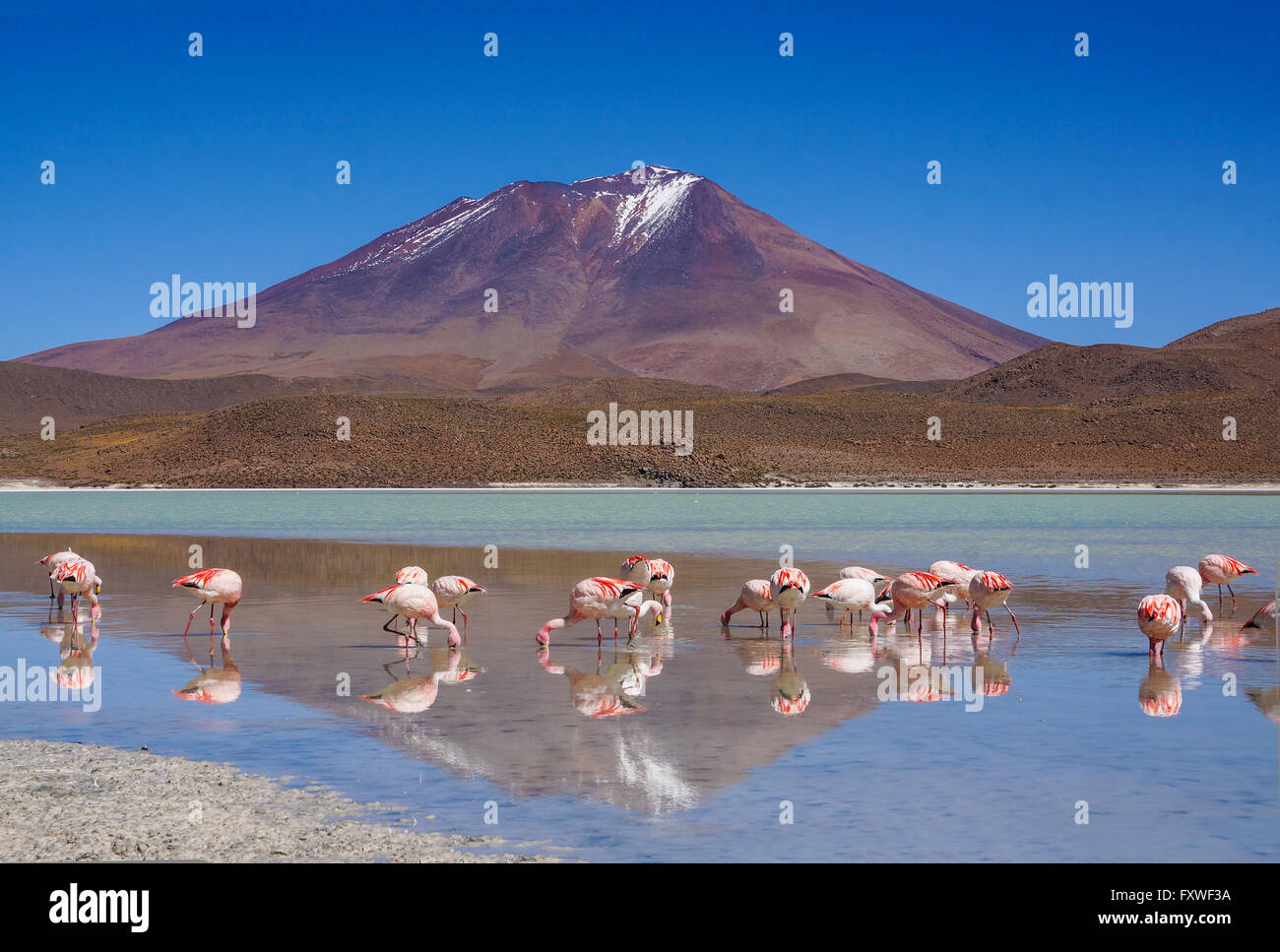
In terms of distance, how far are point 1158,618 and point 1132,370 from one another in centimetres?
16052

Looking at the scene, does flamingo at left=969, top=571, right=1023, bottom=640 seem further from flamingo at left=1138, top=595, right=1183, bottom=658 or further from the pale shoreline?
the pale shoreline

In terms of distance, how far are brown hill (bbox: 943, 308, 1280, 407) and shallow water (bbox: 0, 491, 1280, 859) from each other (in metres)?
142

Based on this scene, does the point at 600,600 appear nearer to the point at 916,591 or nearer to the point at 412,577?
the point at 412,577

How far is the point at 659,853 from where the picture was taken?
664cm

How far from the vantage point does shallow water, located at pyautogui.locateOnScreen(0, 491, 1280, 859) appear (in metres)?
7.21

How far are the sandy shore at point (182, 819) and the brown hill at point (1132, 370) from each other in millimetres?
151070

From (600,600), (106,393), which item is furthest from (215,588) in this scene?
(106,393)

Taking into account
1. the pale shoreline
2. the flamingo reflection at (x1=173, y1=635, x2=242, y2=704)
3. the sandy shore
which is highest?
the pale shoreline

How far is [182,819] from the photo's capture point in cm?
735

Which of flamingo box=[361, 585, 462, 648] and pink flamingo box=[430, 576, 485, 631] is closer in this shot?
flamingo box=[361, 585, 462, 648]

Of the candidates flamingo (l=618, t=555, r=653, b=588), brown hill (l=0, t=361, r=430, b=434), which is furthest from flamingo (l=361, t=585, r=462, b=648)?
brown hill (l=0, t=361, r=430, b=434)

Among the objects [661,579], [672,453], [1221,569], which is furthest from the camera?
[672,453]

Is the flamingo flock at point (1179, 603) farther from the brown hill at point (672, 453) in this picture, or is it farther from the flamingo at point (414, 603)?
the brown hill at point (672, 453)
